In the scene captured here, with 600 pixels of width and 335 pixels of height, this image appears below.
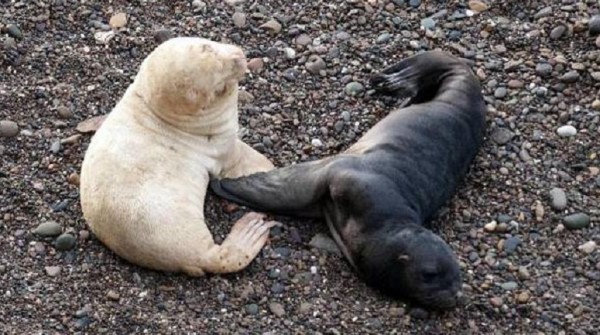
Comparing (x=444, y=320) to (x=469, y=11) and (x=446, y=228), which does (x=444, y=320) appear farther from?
(x=469, y=11)

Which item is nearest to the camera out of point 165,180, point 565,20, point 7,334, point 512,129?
point 7,334

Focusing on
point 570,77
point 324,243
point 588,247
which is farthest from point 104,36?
point 588,247

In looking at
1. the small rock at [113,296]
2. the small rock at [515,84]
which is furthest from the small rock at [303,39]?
the small rock at [113,296]

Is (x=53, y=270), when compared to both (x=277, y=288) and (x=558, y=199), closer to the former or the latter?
(x=277, y=288)

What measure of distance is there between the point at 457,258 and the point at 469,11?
6.27 feet

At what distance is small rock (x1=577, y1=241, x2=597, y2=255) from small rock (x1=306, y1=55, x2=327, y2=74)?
5.51 ft

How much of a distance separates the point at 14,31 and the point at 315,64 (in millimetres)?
1592

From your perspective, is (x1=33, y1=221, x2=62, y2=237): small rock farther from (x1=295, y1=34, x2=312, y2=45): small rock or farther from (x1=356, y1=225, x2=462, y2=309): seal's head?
(x1=295, y1=34, x2=312, y2=45): small rock

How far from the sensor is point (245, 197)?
231 inches

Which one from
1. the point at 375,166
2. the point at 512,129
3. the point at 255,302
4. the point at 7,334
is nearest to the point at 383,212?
the point at 375,166

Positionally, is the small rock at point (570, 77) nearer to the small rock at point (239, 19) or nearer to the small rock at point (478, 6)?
the small rock at point (478, 6)

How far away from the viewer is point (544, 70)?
655cm

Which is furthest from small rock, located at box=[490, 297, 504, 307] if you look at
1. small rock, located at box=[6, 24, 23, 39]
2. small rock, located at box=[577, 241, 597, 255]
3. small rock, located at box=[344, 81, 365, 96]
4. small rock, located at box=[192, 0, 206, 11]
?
small rock, located at box=[6, 24, 23, 39]

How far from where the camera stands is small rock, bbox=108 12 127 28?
22.7 ft
